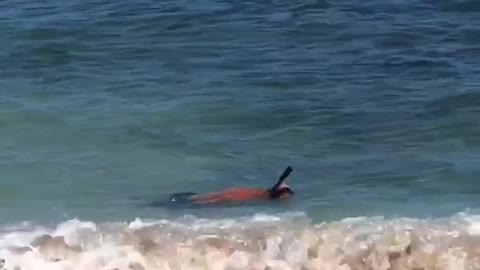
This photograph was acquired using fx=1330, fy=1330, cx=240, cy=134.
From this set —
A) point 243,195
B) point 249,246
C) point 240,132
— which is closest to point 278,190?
point 243,195

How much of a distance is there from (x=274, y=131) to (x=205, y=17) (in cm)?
481

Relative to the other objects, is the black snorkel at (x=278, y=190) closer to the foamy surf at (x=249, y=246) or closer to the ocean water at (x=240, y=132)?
the ocean water at (x=240, y=132)

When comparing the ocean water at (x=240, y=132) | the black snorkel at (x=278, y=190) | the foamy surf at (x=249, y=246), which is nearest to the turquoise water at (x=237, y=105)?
the ocean water at (x=240, y=132)

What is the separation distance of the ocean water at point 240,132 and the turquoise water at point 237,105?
0.03 metres

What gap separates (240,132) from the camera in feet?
44.6

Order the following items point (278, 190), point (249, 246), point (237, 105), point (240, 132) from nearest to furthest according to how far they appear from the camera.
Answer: point (249, 246) < point (278, 190) < point (240, 132) < point (237, 105)

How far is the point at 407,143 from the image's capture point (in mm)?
13117

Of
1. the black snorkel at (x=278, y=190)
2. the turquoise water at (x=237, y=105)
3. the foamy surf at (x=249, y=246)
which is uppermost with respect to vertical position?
the turquoise water at (x=237, y=105)

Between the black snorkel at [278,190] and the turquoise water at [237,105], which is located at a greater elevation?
the turquoise water at [237,105]

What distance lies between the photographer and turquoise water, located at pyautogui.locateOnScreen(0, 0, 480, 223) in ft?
39.1

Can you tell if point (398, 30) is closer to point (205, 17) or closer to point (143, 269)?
point (205, 17)

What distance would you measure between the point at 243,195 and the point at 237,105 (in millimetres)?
2937

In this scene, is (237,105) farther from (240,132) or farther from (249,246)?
(249,246)

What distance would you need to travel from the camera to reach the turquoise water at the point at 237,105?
39.1ft
